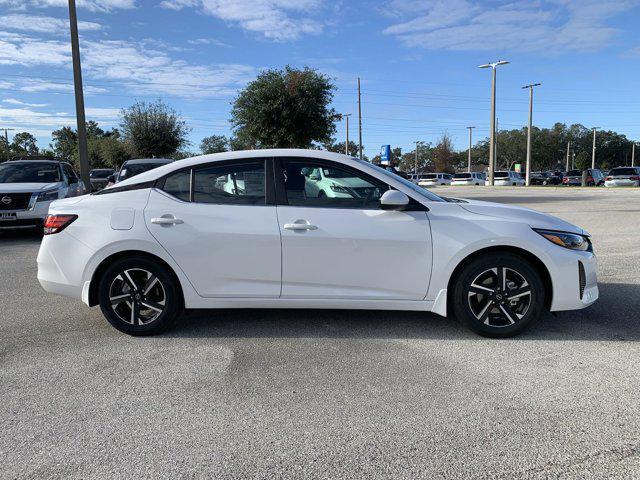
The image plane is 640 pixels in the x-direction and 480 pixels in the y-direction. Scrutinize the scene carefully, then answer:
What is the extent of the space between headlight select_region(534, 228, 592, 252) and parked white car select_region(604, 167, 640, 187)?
3774cm

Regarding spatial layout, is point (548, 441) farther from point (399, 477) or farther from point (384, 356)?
point (384, 356)

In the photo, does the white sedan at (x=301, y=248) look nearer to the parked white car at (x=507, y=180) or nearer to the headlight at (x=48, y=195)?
the headlight at (x=48, y=195)

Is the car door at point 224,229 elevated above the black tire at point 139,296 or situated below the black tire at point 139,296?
above

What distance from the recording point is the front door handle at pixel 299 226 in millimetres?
4336

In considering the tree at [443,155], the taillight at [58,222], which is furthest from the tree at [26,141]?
the taillight at [58,222]

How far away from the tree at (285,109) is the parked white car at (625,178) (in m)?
24.8

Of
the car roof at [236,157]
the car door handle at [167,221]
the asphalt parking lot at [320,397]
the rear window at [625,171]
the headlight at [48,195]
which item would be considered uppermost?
the rear window at [625,171]

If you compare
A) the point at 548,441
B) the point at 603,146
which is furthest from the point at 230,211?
the point at 603,146

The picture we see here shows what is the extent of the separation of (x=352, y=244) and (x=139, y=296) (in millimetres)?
1961

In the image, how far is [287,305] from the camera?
14.9 feet

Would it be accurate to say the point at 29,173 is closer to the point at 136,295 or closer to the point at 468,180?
the point at 136,295

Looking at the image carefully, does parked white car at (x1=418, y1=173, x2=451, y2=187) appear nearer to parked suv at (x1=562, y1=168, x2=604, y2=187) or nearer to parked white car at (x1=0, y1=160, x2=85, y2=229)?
parked suv at (x1=562, y1=168, x2=604, y2=187)

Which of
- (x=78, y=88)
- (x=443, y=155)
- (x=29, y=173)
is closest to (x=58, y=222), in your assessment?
(x=29, y=173)

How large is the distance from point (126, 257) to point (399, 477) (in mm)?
3081
